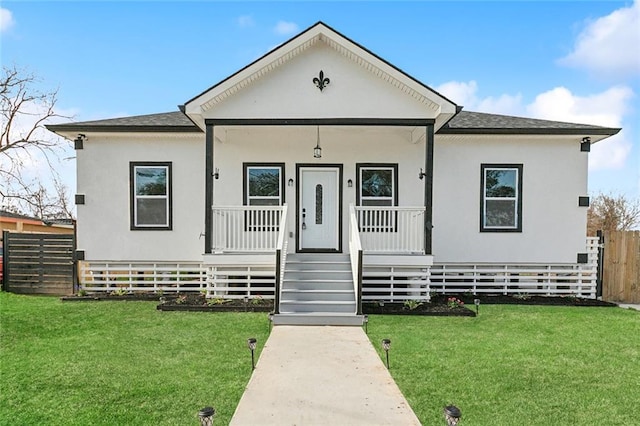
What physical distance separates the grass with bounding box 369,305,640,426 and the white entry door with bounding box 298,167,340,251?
2924mm

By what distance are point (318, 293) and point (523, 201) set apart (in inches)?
236

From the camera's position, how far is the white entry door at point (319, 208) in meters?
9.53

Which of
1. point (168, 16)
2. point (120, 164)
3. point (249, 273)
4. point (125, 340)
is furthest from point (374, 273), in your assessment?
point (168, 16)

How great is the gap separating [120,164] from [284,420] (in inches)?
329

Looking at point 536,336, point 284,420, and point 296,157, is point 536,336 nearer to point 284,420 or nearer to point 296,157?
point 284,420

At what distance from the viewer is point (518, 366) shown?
4.58 meters

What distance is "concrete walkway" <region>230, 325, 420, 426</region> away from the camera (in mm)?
3328

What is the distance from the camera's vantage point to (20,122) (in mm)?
15438

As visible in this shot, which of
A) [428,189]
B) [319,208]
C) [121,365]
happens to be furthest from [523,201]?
[121,365]

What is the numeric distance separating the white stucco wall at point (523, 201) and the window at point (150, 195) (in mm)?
6989

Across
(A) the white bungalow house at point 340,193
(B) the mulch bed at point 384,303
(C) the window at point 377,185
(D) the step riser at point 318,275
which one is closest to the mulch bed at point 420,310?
(B) the mulch bed at point 384,303

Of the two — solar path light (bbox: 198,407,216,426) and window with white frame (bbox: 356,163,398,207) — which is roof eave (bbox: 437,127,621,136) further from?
solar path light (bbox: 198,407,216,426)

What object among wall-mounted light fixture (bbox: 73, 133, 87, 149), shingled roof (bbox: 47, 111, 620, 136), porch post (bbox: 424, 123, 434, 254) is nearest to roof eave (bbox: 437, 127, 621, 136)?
shingled roof (bbox: 47, 111, 620, 136)

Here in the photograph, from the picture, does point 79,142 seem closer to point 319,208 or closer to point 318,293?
point 319,208
